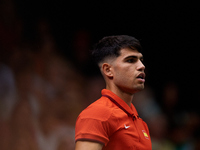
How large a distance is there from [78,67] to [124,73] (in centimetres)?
192

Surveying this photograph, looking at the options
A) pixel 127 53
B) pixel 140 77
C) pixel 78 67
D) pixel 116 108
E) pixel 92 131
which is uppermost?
pixel 78 67

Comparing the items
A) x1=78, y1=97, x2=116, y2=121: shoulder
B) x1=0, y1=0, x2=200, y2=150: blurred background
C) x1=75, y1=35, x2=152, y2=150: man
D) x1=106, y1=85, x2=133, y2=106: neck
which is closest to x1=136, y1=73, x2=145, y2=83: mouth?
x1=75, y1=35, x2=152, y2=150: man

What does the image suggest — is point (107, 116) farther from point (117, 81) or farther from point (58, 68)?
point (58, 68)

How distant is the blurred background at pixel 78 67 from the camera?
9.87ft

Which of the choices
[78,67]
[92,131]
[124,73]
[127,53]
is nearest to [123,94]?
[124,73]

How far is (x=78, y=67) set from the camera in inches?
143

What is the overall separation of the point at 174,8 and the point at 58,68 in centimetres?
217

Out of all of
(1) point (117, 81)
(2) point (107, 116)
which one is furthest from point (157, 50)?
(2) point (107, 116)

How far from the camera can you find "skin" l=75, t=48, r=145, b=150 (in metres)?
1.76

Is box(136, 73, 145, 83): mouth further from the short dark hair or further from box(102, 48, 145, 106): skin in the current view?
the short dark hair

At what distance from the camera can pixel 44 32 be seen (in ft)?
11.0

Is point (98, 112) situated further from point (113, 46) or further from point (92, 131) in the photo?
point (113, 46)

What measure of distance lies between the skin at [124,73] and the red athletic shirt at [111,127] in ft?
0.26

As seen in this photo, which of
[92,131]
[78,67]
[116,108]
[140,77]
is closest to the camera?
[92,131]
